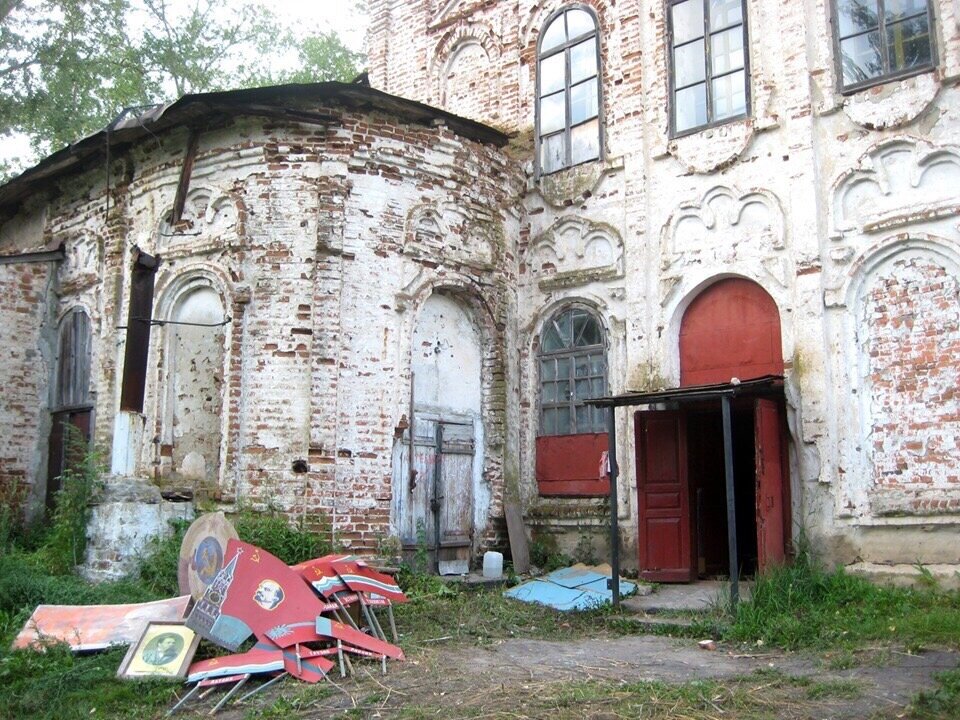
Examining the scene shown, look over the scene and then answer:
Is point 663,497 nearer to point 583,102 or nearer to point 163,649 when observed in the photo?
point 583,102

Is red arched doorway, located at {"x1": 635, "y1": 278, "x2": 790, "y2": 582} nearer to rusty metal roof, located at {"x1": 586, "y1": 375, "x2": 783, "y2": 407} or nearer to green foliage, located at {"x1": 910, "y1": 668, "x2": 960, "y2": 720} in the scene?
rusty metal roof, located at {"x1": 586, "y1": 375, "x2": 783, "y2": 407}

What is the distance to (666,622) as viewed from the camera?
29.2 feet

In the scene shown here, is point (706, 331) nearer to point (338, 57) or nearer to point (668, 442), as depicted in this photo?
point (668, 442)

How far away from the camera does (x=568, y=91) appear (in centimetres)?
Answer: 1283

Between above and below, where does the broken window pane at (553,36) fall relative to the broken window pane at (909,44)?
above

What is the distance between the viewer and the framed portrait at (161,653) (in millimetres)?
6926

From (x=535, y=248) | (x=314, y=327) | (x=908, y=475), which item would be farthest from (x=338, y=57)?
(x=908, y=475)

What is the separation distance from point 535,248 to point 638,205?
5.49ft

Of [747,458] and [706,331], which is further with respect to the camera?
[747,458]

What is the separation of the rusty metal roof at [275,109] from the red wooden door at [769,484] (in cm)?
550

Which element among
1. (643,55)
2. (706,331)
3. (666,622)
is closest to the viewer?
(666,622)

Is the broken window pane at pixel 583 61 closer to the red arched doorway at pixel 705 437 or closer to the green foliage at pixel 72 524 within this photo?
the red arched doorway at pixel 705 437

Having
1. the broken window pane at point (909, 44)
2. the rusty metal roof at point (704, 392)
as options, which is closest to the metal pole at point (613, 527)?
the rusty metal roof at point (704, 392)

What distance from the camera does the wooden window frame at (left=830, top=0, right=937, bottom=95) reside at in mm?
9742
